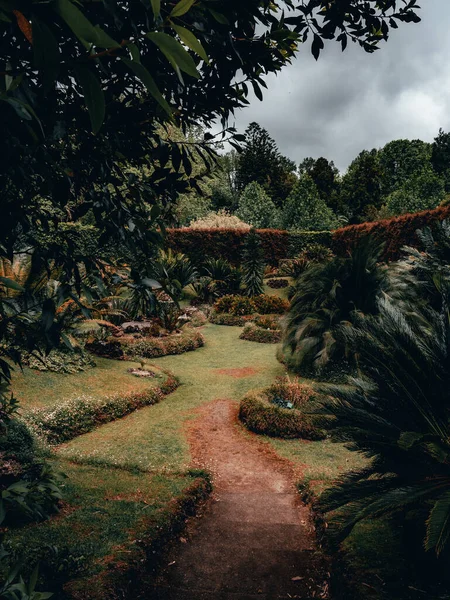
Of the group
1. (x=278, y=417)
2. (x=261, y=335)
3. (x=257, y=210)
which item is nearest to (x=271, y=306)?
(x=261, y=335)

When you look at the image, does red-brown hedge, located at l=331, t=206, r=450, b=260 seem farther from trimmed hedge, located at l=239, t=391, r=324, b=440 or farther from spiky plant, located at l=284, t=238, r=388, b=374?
trimmed hedge, located at l=239, t=391, r=324, b=440

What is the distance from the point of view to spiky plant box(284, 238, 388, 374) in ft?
25.8

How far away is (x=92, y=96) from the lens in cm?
67

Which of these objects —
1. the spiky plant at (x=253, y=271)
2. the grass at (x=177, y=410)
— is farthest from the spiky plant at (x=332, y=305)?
the spiky plant at (x=253, y=271)

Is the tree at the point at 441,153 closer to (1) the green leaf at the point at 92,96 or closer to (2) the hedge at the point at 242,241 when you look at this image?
(2) the hedge at the point at 242,241

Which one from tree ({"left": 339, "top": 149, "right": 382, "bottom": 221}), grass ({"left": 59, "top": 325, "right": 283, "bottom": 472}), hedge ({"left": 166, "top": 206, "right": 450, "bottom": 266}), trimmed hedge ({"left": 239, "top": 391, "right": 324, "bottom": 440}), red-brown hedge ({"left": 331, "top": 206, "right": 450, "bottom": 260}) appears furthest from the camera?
tree ({"left": 339, "top": 149, "right": 382, "bottom": 221})

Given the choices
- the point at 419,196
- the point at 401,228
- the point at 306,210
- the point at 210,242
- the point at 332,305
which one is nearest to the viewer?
the point at 332,305

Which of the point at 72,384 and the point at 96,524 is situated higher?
the point at 96,524

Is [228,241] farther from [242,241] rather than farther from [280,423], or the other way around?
[280,423]

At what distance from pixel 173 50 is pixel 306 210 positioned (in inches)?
1189

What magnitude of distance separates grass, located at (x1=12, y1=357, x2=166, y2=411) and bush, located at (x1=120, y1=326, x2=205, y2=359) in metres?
1.53

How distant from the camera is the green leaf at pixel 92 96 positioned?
0.66 metres

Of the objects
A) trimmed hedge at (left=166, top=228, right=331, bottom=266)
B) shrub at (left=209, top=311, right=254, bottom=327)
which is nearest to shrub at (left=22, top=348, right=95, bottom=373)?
shrub at (left=209, top=311, right=254, bottom=327)

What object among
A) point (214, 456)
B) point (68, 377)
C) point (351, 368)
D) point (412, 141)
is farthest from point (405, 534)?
point (412, 141)
